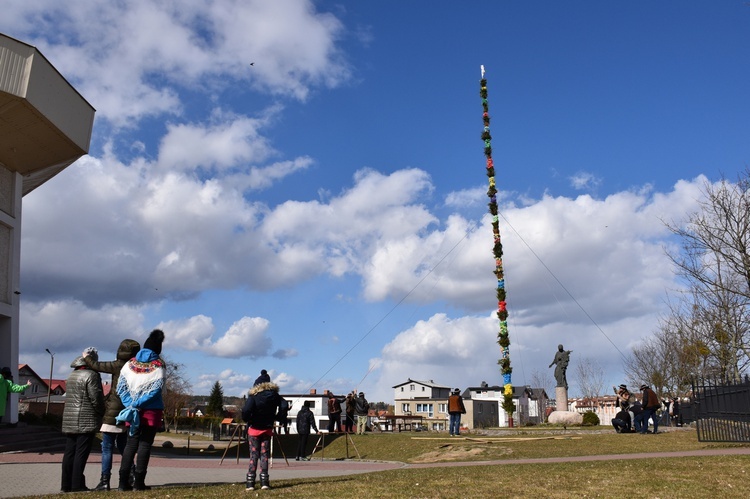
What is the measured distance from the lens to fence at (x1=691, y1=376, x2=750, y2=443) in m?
16.5

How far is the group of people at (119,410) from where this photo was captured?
8430mm

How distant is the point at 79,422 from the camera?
879 cm

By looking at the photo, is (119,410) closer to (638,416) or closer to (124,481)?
(124,481)

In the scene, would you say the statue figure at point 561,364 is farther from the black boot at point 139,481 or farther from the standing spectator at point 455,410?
the black boot at point 139,481

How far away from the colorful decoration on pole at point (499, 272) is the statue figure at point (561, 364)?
6.94 feet

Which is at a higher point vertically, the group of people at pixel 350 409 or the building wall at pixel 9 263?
the building wall at pixel 9 263

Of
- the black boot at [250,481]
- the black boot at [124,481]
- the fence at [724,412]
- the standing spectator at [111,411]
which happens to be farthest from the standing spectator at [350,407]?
the black boot at [124,481]

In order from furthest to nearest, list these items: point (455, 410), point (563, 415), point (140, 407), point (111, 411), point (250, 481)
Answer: point (563, 415), point (455, 410), point (250, 481), point (111, 411), point (140, 407)

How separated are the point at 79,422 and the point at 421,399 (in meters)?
88.5

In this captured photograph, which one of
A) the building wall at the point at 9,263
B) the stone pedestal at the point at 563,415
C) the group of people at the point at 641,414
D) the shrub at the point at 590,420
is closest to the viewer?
the group of people at the point at 641,414

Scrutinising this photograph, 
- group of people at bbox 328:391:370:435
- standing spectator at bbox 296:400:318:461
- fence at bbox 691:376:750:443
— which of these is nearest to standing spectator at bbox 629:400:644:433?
fence at bbox 691:376:750:443

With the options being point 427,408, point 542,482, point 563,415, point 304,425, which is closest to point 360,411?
point 304,425

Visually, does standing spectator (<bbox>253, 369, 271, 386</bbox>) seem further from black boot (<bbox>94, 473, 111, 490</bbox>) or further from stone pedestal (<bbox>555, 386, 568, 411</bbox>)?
stone pedestal (<bbox>555, 386, 568, 411</bbox>)

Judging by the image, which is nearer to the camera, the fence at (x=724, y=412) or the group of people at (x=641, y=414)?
the fence at (x=724, y=412)
